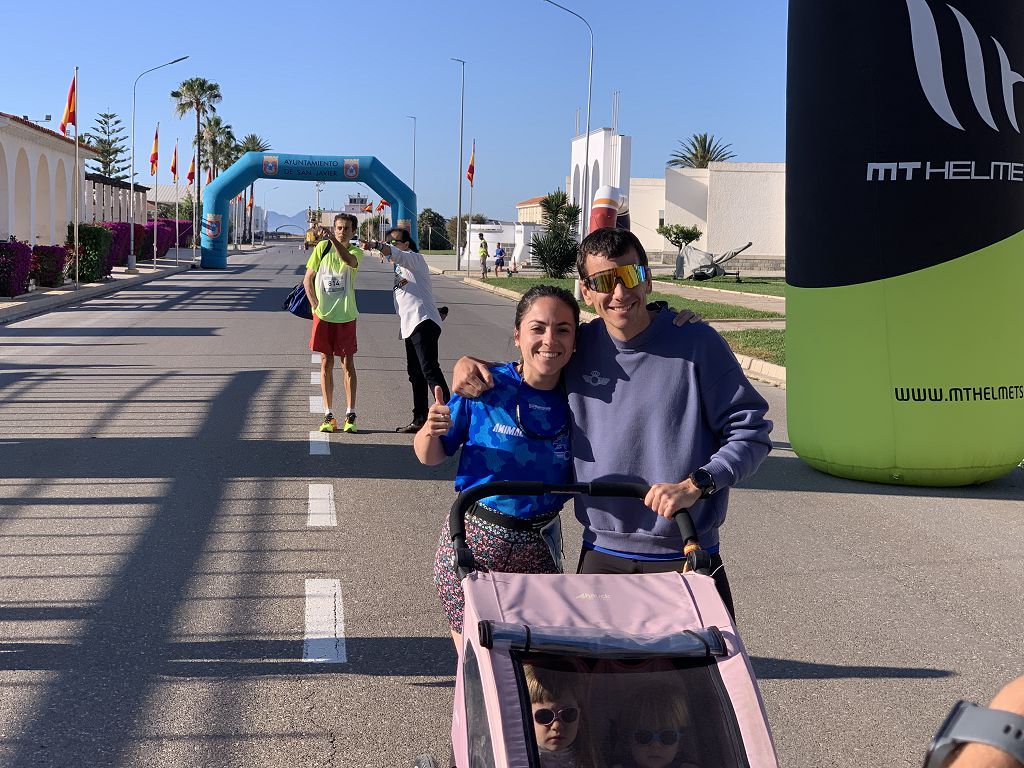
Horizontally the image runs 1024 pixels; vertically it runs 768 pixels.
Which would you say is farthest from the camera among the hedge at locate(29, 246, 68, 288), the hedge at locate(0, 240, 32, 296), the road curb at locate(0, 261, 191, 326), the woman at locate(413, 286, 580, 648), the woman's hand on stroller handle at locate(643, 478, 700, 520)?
the hedge at locate(29, 246, 68, 288)

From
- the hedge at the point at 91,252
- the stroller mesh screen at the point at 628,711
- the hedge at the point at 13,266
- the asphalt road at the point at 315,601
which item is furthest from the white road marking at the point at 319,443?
the hedge at the point at 91,252

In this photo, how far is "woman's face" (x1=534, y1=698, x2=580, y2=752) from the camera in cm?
258

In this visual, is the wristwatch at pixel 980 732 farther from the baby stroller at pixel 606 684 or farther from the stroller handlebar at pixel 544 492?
the stroller handlebar at pixel 544 492

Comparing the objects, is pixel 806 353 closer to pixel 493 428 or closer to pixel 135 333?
pixel 493 428

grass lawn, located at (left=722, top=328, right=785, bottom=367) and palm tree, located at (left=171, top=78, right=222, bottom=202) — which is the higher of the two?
palm tree, located at (left=171, top=78, right=222, bottom=202)

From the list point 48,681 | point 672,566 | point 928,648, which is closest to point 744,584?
point 928,648

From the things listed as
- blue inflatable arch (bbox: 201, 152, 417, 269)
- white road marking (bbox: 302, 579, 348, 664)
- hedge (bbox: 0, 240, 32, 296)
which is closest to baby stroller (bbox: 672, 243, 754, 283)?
blue inflatable arch (bbox: 201, 152, 417, 269)

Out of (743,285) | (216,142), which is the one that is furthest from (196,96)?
(743,285)

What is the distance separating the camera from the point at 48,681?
4.42m

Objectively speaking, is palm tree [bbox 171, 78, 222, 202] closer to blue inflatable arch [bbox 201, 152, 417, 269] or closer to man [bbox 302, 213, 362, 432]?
blue inflatable arch [bbox 201, 152, 417, 269]

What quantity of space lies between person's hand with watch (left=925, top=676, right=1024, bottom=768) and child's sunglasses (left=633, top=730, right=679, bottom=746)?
3.64 feet

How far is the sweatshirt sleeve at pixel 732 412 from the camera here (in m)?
3.18

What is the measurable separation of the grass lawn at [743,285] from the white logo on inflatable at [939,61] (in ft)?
84.5

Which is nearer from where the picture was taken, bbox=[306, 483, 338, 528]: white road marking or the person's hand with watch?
the person's hand with watch
